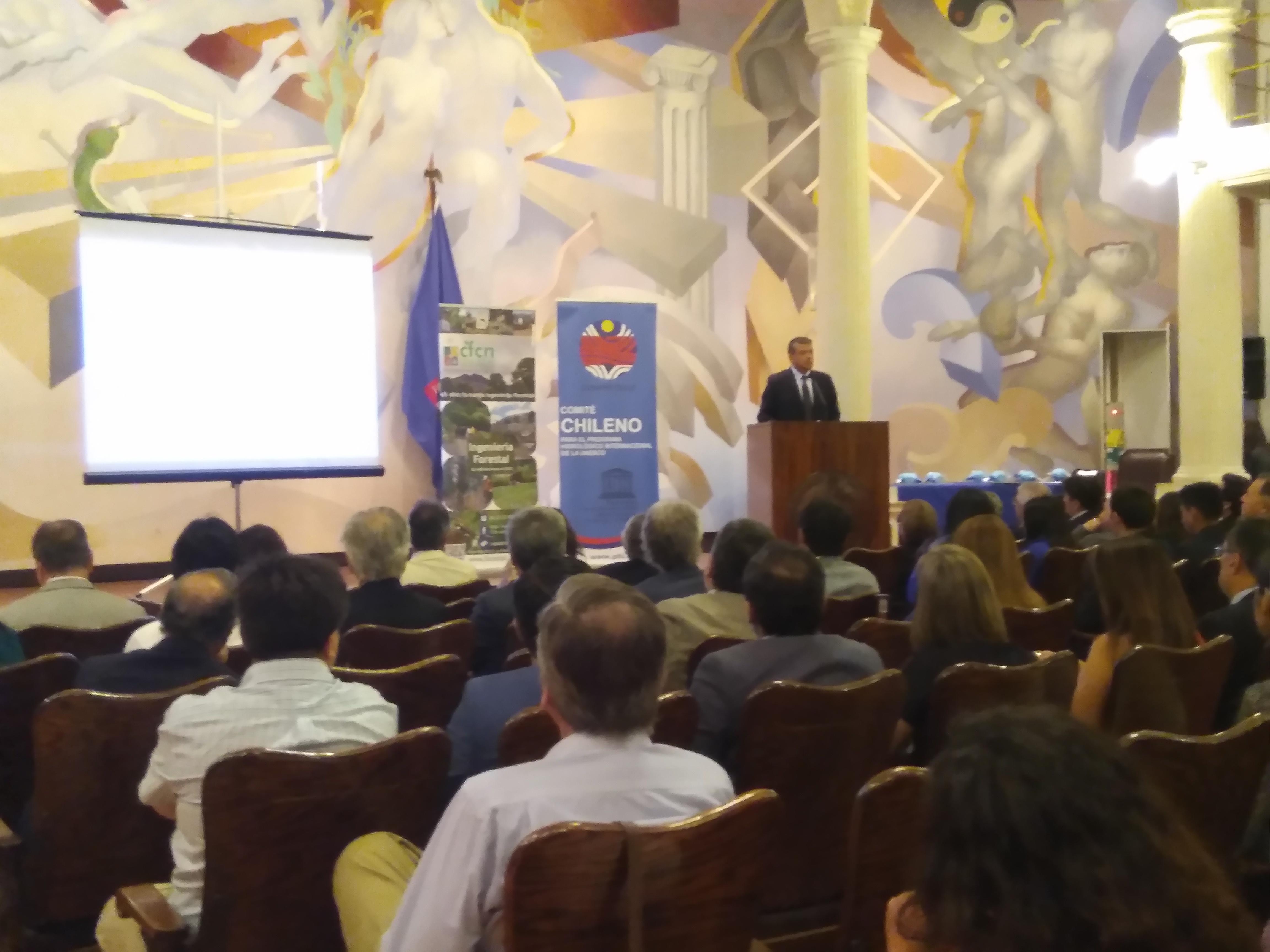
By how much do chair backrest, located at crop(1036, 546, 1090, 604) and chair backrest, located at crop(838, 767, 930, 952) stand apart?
121 inches

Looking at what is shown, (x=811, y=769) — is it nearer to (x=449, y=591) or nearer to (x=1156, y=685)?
(x=1156, y=685)

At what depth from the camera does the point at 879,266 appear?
1055 cm

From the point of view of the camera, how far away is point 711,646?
2961mm

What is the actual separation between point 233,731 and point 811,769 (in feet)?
3.92

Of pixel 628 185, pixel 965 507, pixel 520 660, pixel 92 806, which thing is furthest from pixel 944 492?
pixel 92 806

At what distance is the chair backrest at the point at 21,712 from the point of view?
2695mm

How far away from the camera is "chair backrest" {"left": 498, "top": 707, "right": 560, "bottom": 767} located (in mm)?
2088

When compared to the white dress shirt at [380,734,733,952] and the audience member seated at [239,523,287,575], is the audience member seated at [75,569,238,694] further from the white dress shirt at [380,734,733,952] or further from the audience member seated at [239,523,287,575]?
the audience member seated at [239,523,287,575]

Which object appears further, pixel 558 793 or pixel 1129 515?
pixel 1129 515

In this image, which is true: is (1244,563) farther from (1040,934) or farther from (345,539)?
(1040,934)

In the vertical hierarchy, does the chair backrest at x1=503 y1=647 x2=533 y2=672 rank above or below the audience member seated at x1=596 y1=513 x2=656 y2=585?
below

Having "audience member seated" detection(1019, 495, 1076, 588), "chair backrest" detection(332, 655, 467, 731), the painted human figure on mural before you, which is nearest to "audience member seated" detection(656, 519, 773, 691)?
"chair backrest" detection(332, 655, 467, 731)

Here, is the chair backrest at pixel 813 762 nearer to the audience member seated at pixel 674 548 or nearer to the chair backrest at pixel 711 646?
the chair backrest at pixel 711 646

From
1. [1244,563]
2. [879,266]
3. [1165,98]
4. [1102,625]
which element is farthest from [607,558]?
[1165,98]
